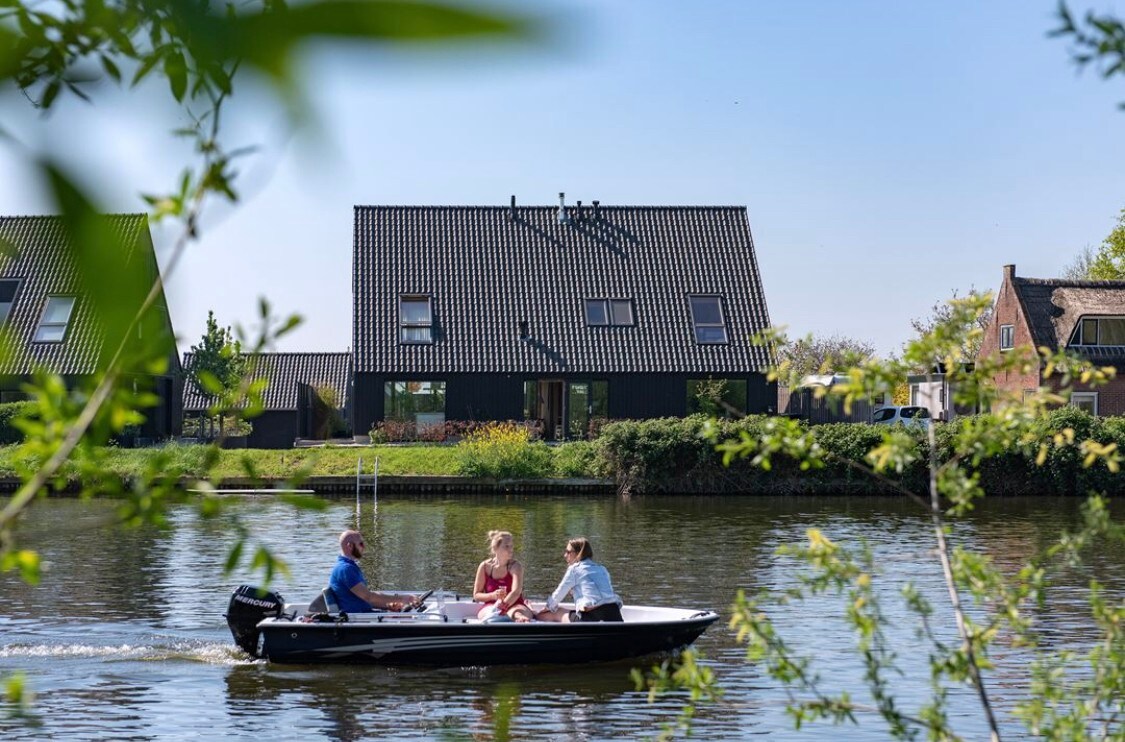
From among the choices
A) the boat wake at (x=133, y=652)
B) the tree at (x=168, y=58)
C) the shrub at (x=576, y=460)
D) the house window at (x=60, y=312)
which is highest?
the tree at (x=168, y=58)

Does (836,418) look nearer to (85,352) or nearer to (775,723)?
(775,723)

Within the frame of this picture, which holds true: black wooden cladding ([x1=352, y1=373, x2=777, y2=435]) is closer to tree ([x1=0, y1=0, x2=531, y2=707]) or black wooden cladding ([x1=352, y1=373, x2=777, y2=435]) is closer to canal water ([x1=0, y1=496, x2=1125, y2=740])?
canal water ([x1=0, y1=496, x2=1125, y2=740])

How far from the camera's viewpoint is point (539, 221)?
147 feet

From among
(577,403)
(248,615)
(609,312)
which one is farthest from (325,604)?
(609,312)

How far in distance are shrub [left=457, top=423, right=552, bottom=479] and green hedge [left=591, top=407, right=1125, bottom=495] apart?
1.36 m

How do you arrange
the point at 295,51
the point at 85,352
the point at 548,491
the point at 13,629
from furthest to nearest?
the point at 548,491
the point at 13,629
the point at 85,352
the point at 295,51

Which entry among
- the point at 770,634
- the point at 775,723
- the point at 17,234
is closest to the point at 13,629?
the point at 775,723

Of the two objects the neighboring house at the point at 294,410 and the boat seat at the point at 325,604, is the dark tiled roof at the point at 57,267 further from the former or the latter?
the neighboring house at the point at 294,410

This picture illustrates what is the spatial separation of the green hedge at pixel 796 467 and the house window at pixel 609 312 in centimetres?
734

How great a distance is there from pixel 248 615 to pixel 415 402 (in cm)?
2527

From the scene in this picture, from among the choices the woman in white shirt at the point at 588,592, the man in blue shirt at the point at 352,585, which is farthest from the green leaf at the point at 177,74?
the man in blue shirt at the point at 352,585

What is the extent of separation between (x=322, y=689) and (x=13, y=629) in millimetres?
4651

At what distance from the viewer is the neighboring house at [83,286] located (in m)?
0.75

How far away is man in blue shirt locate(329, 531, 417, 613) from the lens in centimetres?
1514
